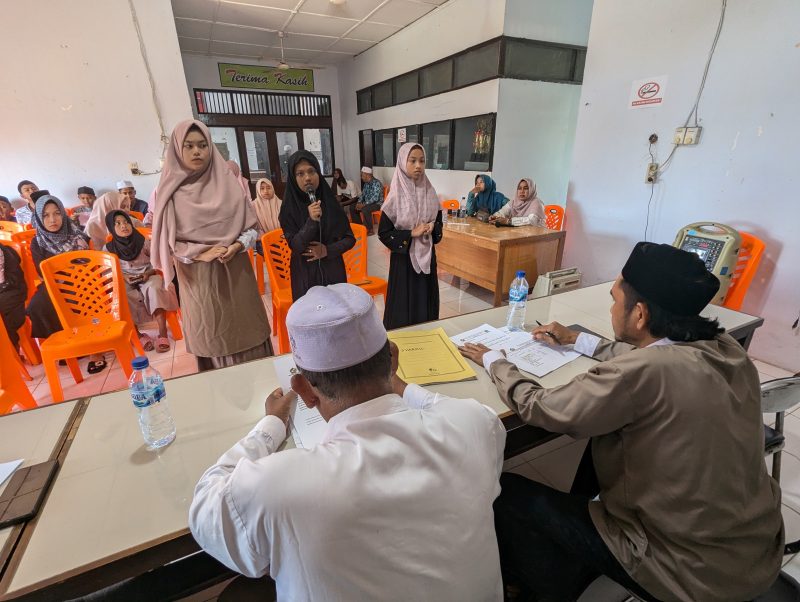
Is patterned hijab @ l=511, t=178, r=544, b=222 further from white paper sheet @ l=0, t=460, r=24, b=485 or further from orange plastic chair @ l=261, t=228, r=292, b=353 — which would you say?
white paper sheet @ l=0, t=460, r=24, b=485

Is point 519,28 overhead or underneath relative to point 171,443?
overhead

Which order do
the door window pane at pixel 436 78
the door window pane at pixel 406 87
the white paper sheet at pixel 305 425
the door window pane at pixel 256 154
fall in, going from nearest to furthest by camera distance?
the white paper sheet at pixel 305 425 < the door window pane at pixel 436 78 < the door window pane at pixel 406 87 < the door window pane at pixel 256 154

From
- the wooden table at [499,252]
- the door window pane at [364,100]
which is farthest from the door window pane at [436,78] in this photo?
the wooden table at [499,252]

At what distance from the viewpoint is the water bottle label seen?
3.27 feet

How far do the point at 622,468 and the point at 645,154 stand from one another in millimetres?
3241

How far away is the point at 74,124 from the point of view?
4.30m

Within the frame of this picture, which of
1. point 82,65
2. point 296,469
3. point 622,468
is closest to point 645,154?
point 622,468

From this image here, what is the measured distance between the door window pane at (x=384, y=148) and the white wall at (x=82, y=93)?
3.89 m

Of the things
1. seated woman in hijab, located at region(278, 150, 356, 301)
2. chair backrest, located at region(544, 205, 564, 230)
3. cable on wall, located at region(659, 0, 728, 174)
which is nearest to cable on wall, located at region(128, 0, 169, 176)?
seated woman in hijab, located at region(278, 150, 356, 301)

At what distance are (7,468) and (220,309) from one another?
39.3 inches

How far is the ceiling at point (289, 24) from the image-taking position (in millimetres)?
5188

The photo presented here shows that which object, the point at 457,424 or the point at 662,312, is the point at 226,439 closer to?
the point at 457,424

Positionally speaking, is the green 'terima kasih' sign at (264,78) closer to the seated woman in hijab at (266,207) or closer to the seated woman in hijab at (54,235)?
the seated woman in hijab at (266,207)

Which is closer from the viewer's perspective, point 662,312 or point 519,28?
point 662,312
